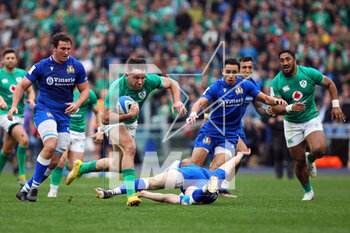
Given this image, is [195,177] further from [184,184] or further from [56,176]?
[56,176]

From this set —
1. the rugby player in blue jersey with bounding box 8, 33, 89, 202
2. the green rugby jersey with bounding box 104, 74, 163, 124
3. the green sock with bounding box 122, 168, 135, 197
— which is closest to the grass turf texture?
the green sock with bounding box 122, 168, 135, 197

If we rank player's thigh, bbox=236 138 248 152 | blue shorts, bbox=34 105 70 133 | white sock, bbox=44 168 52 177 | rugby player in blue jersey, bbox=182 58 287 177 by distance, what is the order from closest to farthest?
blue shorts, bbox=34 105 70 133
white sock, bbox=44 168 52 177
rugby player in blue jersey, bbox=182 58 287 177
player's thigh, bbox=236 138 248 152

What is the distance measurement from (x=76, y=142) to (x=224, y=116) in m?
3.24

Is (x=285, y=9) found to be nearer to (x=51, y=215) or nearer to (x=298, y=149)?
(x=298, y=149)

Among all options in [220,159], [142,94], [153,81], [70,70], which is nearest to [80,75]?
[70,70]

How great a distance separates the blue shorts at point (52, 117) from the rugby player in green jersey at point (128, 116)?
0.69m

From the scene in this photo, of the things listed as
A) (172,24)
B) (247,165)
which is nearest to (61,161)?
(247,165)

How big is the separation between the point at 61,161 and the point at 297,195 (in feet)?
15.5

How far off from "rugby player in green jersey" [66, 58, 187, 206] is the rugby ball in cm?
8

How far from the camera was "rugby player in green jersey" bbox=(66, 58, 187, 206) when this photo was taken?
9414mm

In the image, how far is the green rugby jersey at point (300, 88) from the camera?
37.0ft

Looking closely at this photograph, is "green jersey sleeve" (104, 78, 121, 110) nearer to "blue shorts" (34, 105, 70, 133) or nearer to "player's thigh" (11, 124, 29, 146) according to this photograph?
"blue shorts" (34, 105, 70, 133)

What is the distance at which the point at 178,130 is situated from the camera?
66.1 ft

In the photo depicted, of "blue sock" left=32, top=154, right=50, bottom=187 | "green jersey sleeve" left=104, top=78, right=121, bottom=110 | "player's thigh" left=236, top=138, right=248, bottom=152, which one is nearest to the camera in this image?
"green jersey sleeve" left=104, top=78, right=121, bottom=110
